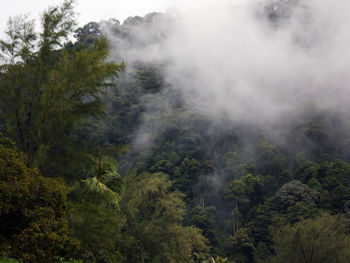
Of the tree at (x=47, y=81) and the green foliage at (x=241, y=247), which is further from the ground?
the green foliage at (x=241, y=247)

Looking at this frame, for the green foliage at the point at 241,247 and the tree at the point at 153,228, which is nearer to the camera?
the tree at the point at 153,228

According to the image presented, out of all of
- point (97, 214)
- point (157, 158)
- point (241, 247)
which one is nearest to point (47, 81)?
point (97, 214)

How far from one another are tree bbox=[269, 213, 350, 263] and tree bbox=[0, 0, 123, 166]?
77.7 feet

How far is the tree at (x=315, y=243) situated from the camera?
29.5m

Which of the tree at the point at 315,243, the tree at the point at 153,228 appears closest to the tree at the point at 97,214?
the tree at the point at 153,228

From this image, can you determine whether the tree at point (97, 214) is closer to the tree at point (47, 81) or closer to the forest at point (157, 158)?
the forest at point (157, 158)

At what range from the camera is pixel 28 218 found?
28.7ft

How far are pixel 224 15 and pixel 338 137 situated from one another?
310ft

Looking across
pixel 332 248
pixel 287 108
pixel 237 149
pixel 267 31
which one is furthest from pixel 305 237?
pixel 267 31

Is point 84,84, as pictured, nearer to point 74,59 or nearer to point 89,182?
point 74,59

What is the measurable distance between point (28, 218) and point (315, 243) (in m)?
27.8

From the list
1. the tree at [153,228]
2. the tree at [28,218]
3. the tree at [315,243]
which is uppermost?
the tree at [315,243]

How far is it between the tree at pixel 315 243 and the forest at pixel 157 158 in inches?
4.3

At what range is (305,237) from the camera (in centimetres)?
3070
